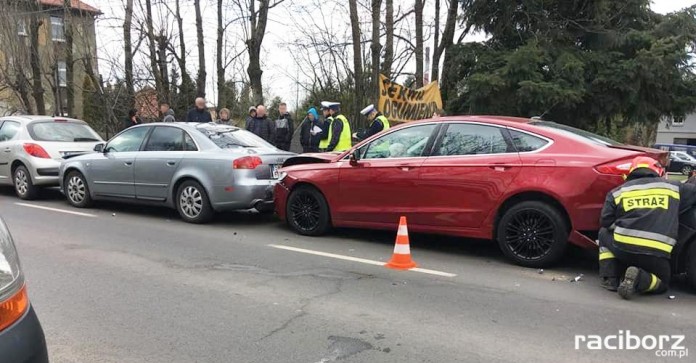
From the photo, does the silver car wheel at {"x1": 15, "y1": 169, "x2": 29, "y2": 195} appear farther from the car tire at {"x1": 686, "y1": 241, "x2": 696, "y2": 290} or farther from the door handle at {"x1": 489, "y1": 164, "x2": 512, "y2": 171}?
the car tire at {"x1": 686, "y1": 241, "x2": 696, "y2": 290}

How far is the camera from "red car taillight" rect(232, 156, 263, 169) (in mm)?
8016

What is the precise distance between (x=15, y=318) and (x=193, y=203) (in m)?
6.31

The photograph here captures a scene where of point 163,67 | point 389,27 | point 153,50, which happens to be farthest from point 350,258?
point 163,67

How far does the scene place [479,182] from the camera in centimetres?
618

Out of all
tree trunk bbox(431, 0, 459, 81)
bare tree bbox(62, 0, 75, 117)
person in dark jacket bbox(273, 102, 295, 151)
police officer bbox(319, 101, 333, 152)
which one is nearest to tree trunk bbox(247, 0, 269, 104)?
person in dark jacket bbox(273, 102, 295, 151)

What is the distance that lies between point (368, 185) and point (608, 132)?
10.8 meters

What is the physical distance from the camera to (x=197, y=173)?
27.0 ft

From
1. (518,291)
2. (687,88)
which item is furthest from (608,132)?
(518,291)

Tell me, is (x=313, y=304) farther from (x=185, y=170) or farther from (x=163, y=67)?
(x=163, y=67)

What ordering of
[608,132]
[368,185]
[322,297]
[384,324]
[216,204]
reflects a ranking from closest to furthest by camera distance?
1. [384,324]
2. [322,297]
3. [368,185]
4. [216,204]
5. [608,132]

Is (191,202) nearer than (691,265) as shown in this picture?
No

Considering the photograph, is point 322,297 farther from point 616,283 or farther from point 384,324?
point 616,283

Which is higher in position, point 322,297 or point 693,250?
point 693,250

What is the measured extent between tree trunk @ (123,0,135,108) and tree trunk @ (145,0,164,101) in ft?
1.59
